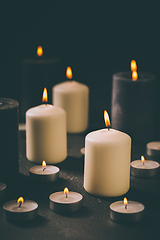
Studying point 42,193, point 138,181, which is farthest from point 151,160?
point 42,193

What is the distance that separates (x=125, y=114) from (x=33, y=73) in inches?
26.5

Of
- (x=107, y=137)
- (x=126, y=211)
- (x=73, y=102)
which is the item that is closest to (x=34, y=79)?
(x=73, y=102)

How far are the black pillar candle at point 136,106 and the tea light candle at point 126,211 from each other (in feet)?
2.71

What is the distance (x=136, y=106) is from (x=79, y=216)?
943mm

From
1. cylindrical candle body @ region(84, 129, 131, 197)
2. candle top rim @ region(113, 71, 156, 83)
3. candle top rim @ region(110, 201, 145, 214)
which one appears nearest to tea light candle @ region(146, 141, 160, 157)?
candle top rim @ region(113, 71, 156, 83)

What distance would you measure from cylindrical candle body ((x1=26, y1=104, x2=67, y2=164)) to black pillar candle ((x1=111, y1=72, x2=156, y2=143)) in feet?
1.45

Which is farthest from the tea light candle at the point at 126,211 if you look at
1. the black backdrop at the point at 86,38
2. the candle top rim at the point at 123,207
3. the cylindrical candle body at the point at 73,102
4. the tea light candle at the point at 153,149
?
the black backdrop at the point at 86,38

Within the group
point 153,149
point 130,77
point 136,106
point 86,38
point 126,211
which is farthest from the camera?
point 86,38

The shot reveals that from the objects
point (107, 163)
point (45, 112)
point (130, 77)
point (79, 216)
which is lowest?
point (79, 216)

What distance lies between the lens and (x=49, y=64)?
2.79 meters

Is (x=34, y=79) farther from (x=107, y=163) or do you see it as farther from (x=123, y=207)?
(x=123, y=207)

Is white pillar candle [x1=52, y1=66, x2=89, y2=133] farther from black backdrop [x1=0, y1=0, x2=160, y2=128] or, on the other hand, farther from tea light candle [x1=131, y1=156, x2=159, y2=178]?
tea light candle [x1=131, y1=156, x2=159, y2=178]

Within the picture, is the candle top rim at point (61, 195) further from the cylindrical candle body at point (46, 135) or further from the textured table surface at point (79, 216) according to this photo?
the cylindrical candle body at point (46, 135)

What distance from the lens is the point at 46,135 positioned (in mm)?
2016
